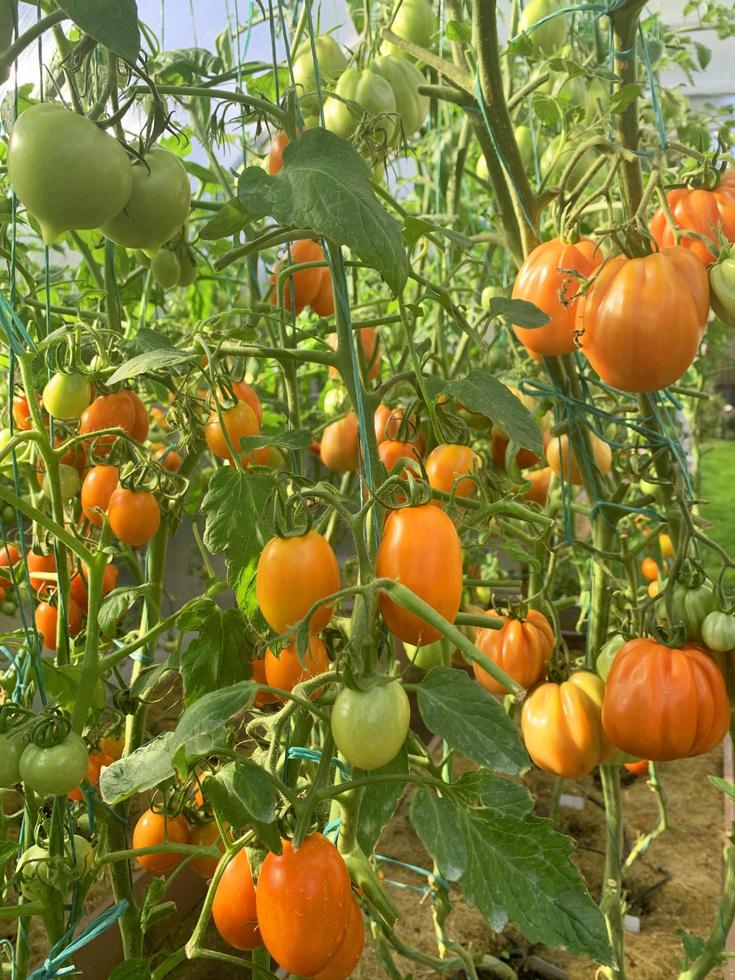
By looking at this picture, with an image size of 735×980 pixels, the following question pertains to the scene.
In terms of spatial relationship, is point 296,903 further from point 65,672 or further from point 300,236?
point 300,236

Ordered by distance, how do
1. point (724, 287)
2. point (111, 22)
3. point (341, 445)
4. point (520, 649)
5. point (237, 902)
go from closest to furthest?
1. point (111, 22)
2. point (237, 902)
3. point (724, 287)
4. point (520, 649)
5. point (341, 445)

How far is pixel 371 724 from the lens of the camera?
447 millimetres

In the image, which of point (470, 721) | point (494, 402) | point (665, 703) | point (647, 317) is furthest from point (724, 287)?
point (470, 721)

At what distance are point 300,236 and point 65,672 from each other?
457mm

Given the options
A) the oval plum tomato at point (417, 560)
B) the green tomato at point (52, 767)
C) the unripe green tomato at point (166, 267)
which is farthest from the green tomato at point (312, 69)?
the green tomato at point (52, 767)

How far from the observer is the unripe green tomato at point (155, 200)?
55 cm

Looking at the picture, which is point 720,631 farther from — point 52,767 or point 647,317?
point 52,767

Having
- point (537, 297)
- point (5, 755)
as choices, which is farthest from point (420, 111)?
point (5, 755)

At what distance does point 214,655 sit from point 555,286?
1.64 feet

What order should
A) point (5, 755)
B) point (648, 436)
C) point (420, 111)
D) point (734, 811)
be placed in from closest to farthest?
point (5, 755) → point (648, 436) → point (420, 111) → point (734, 811)

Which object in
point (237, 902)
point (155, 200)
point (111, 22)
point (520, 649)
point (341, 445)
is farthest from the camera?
point (341, 445)

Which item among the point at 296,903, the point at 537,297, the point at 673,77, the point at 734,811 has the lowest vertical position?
the point at 734,811

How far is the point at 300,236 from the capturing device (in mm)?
665

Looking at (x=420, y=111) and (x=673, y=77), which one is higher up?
(x=673, y=77)
